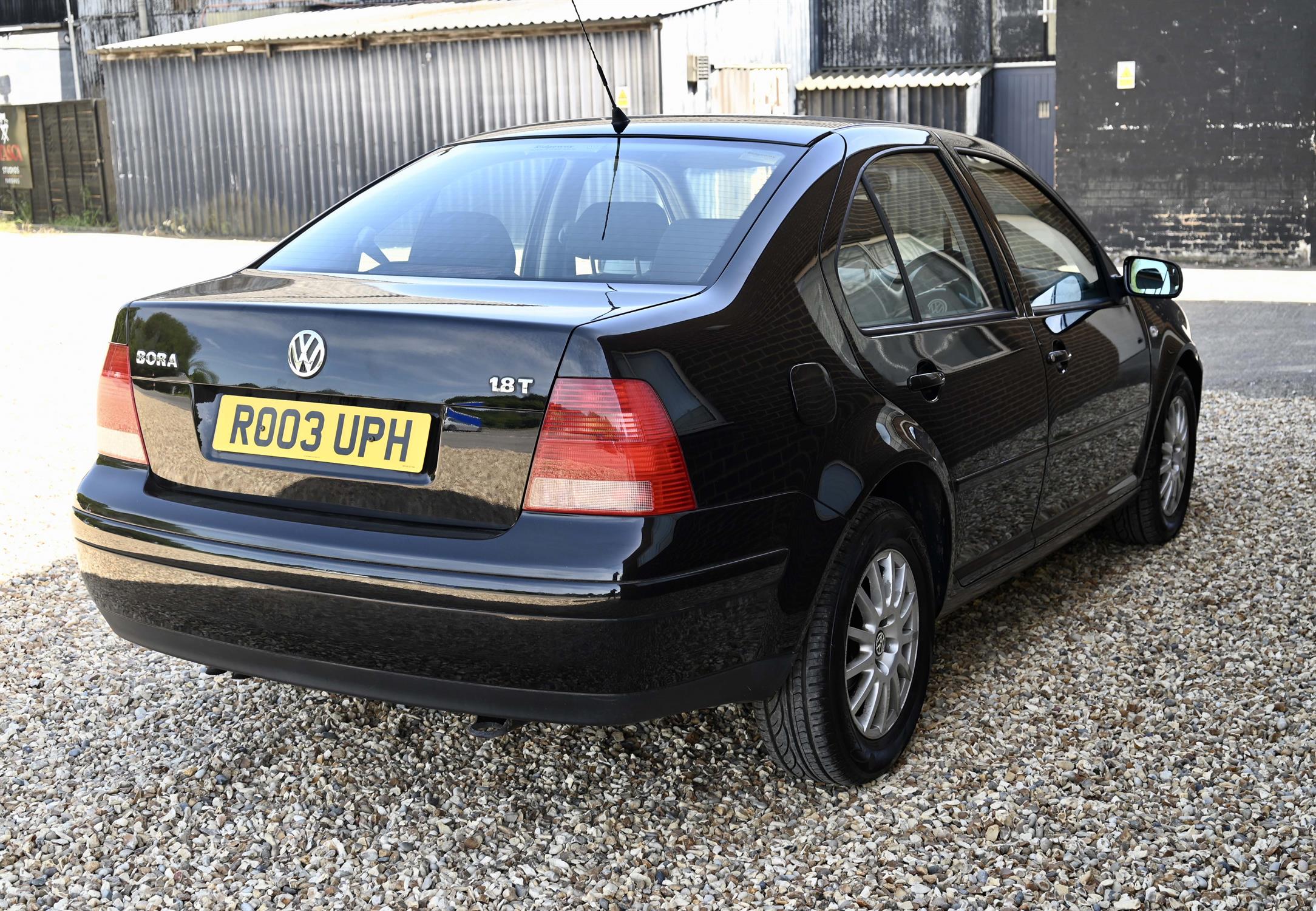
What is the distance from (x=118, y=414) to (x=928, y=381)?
187 centimetres

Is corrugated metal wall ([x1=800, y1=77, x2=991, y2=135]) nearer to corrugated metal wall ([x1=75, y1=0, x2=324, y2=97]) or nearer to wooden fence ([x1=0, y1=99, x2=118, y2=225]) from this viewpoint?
corrugated metal wall ([x1=75, y1=0, x2=324, y2=97])

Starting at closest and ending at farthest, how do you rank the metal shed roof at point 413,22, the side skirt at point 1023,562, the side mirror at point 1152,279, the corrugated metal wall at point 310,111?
1. the side skirt at point 1023,562
2. the side mirror at point 1152,279
3. the metal shed roof at point 413,22
4. the corrugated metal wall at point 310,111

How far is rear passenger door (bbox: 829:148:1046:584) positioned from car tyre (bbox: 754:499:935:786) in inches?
10.5

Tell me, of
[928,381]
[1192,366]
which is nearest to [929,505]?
[928,381]

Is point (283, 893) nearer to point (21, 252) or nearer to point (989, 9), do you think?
point (21, 252)

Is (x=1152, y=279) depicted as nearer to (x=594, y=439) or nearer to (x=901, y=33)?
(x=594, y=439)

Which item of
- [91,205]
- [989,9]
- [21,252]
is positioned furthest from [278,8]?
[989,9]

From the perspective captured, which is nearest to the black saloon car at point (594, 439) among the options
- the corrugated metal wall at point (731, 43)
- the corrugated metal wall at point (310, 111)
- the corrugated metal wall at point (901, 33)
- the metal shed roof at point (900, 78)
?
the corrugated metal wall at point (731, 43)

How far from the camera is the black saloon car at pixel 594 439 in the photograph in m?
2.44

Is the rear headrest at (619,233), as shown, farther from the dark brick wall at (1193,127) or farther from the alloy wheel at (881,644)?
the dark brick wall at (1193,127)

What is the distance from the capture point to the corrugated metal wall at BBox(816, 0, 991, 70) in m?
25.7

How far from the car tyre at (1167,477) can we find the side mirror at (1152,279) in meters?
0.53

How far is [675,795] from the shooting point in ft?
10.1

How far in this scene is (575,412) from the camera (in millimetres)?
2420
